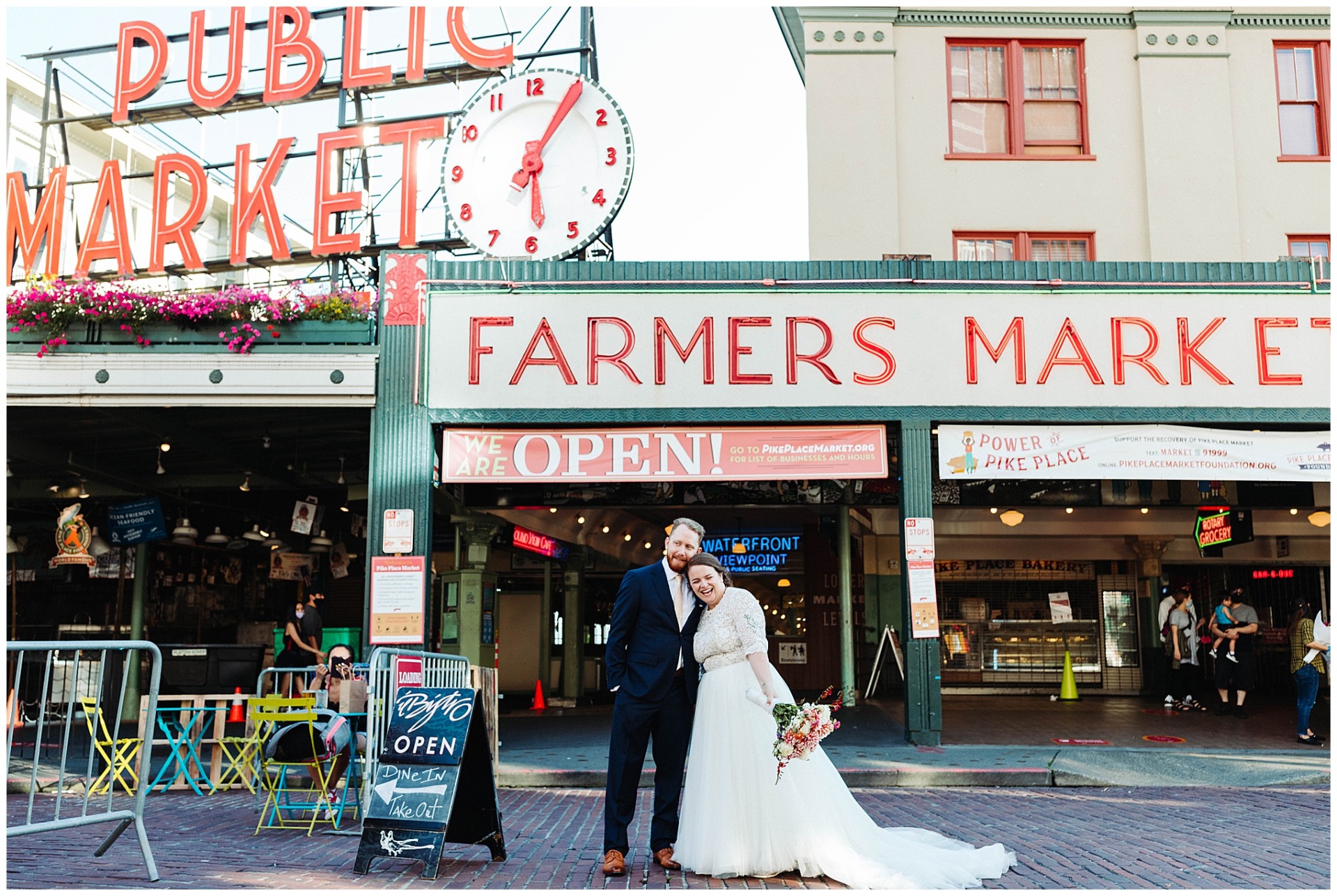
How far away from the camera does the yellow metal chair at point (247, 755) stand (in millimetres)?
9445

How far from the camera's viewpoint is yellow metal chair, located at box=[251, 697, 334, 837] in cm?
838

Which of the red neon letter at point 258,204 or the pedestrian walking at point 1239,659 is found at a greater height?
the red neon letter at point 258,204

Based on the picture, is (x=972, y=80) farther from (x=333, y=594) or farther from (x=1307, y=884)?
(x=333, y=594)

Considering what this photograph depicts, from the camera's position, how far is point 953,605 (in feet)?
71.6

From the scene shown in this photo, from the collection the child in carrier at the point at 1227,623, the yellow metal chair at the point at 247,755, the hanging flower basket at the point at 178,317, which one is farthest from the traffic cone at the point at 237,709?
the child in carrier at the point at 1227,623

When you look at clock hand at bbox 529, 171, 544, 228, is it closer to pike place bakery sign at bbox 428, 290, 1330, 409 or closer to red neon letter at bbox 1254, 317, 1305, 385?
pike place bakery sign at bbox 428, 290, 1330, 409

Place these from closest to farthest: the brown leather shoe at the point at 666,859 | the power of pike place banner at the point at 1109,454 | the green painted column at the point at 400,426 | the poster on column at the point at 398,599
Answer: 1. the brown leather shoe at the point at 666,859
2. the poster on column at the point at 398,599
3. the green painted column at the point at 400,426
4. the power of pike place banner at the point at 1109,454

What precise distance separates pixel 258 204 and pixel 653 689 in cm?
1208

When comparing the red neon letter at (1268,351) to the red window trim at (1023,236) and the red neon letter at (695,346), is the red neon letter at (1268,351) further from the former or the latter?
the red neon letter at (695,346)

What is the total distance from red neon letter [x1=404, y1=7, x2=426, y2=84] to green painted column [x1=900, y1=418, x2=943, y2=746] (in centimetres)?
1007

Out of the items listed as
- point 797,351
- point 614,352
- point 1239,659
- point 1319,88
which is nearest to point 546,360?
point 614,352

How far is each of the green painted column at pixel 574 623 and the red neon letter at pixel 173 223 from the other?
8.24 meters

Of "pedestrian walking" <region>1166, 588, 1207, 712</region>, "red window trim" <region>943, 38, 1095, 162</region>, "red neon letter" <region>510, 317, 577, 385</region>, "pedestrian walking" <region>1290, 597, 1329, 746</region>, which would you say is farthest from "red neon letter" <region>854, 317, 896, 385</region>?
"pedestrian walking" <region>1166, 588, 1207, 712</region>

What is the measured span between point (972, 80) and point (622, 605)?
12.3m
